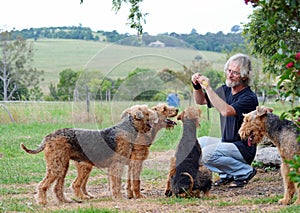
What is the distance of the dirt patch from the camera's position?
6652mm

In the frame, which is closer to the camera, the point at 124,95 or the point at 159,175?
the point at 124,95

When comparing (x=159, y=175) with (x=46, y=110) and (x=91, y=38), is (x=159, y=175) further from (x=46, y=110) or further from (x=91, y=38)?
(x=91, y=38)

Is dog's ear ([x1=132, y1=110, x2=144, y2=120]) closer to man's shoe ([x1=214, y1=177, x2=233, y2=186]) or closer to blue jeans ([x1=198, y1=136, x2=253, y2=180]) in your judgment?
blue jeans ([x1=198, y1=136, x2=253, y2=180])

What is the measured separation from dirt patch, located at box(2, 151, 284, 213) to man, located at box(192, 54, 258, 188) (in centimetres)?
28

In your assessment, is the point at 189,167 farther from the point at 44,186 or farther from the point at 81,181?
the point at 44,186

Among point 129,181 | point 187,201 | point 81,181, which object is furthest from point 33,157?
point 187,201

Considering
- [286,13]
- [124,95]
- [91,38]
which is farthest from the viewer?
[91,38]

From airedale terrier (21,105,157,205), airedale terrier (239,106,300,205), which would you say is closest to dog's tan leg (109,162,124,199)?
airedale terrier (21,105,157,205)

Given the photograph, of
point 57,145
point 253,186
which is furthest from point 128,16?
point 253,186

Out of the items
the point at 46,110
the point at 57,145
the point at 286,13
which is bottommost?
the point at 46,110

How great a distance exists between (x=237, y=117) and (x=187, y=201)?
1675 mm

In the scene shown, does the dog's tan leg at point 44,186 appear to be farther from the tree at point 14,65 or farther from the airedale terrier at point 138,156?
the tree at point 14,65

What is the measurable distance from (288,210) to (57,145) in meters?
3.22

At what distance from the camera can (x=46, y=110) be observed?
22078 mm
